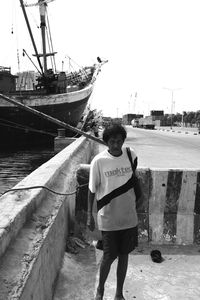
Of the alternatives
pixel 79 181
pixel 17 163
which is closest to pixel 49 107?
pixel 17 163

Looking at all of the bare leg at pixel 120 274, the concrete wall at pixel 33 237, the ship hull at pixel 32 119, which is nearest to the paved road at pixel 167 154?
the concrete wall at pixel 33 237

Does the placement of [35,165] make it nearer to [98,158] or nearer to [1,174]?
[1,174]

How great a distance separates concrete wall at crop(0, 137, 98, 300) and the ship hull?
23.0 m

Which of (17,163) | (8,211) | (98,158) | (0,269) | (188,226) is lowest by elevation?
(17,163)

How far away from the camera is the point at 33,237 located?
2945mm

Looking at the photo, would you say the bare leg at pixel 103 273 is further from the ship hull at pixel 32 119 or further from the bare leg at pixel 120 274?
the ship hull at pixel 32 119

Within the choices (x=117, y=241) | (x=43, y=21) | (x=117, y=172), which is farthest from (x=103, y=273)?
(x=43, y=21)

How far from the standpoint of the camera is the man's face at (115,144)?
3.08 metres

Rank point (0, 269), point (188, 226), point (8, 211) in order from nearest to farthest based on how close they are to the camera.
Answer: point (0, 269) → point (8, 211) → point (188, 226)

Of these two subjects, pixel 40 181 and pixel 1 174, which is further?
pixel 1 174

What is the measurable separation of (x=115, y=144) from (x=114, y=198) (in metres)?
0.46

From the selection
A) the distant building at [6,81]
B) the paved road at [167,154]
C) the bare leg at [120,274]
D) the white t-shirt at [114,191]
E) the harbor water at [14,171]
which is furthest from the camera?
the distant building at [6,81]

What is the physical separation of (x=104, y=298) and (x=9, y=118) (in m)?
25.8

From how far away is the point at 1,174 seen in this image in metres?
14.9
